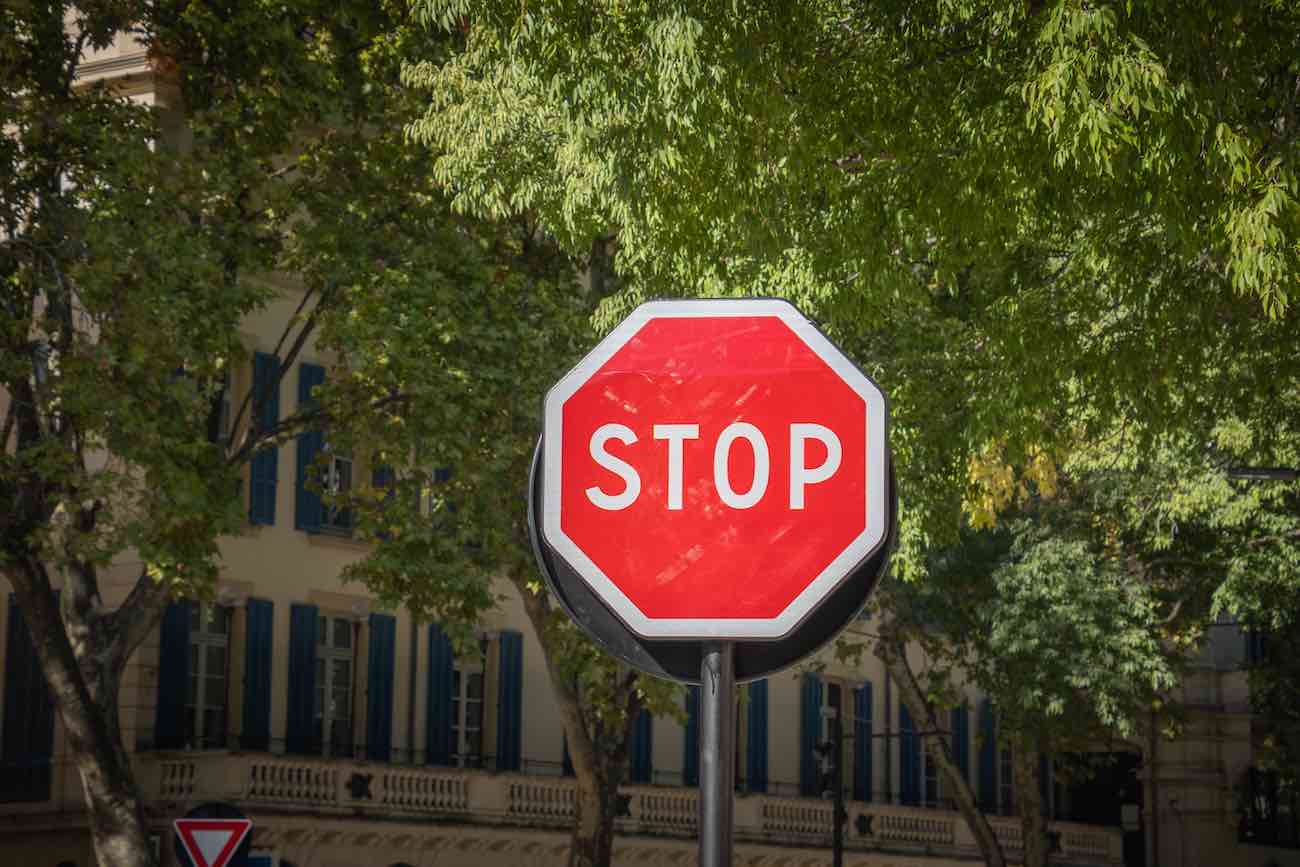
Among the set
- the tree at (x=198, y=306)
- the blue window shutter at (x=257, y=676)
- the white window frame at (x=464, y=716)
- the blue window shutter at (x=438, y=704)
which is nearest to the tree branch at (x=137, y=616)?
the tree at (x=198, y=306)

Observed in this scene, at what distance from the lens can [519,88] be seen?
14.0 m

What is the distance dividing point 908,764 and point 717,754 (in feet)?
135

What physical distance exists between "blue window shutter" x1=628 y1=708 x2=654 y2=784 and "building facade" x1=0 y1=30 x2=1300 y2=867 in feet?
0.12

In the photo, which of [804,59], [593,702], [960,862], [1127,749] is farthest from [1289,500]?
[1127,749]

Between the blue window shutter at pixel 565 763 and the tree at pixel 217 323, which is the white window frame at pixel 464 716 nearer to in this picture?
the blue window shutter at pixel 565 763

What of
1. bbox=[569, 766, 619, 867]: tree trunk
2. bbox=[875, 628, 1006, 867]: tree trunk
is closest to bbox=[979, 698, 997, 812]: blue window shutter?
bbox=[875, 628, 1006, 867]: tree trunk

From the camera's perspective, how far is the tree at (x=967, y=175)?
8.91 metres

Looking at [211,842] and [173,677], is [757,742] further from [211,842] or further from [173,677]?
[211,842]

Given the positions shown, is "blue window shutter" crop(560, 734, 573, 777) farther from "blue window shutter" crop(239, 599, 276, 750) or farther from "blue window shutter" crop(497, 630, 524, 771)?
"blue window shutter" crop(239, 599, 276, 750)

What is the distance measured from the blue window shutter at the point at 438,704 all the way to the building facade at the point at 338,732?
0.11ft

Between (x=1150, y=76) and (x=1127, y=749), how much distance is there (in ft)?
128

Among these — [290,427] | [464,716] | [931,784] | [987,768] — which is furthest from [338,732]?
[987,768]

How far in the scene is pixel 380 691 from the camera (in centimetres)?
2984

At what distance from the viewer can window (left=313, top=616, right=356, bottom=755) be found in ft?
95.6
